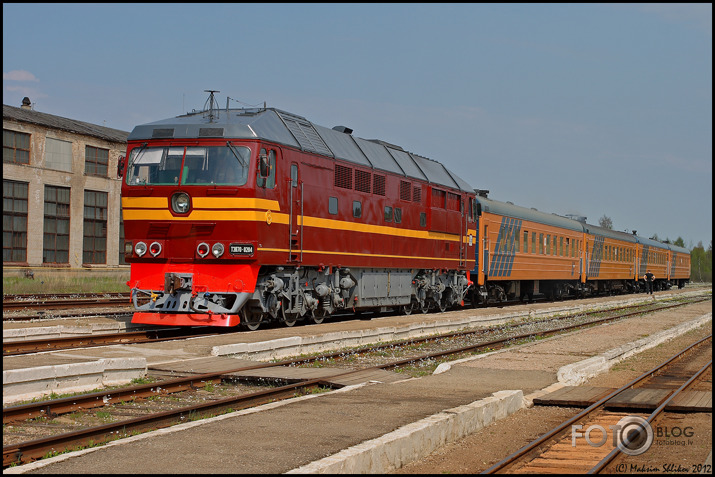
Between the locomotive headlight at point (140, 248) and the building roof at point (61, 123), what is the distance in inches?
1138

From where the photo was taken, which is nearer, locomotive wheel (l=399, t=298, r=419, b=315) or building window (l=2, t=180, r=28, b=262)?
locomotive wheel (l=399, t=298, r=419, b=315)

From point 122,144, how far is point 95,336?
122 ft

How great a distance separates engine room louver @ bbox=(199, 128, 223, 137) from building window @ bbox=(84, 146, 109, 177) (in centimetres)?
3346

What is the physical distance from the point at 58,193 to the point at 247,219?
33.5 meters

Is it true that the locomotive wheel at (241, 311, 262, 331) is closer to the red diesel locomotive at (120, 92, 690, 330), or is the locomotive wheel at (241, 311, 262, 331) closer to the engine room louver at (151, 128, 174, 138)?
the red diesel locomotive at (120, 92, 690, 330)

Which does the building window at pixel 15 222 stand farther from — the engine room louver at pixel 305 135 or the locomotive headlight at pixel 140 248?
the locomotive headlight at pixel 140 248

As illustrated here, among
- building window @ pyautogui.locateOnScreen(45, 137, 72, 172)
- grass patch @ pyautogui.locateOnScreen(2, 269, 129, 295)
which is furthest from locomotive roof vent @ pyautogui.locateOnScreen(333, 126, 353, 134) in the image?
building window @ pyautogui.locateOnScreen(45, 137, 72, 172)

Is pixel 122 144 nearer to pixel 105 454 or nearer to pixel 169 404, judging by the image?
pixel 169 404

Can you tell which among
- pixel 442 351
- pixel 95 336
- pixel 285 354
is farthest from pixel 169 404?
pixel 442 351

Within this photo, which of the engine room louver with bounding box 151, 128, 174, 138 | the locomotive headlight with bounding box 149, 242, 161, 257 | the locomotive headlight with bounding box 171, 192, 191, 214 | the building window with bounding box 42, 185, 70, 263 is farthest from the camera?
the building window with bounding box 42, 185, 70, 263

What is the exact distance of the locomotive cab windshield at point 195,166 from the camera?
56.0ft

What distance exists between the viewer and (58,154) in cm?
4653

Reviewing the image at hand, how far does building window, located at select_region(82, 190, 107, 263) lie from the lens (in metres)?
48.5

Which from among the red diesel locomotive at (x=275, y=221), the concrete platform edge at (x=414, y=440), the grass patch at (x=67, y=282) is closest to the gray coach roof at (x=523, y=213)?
the red diesel locomotive at (x=275, y=221)
